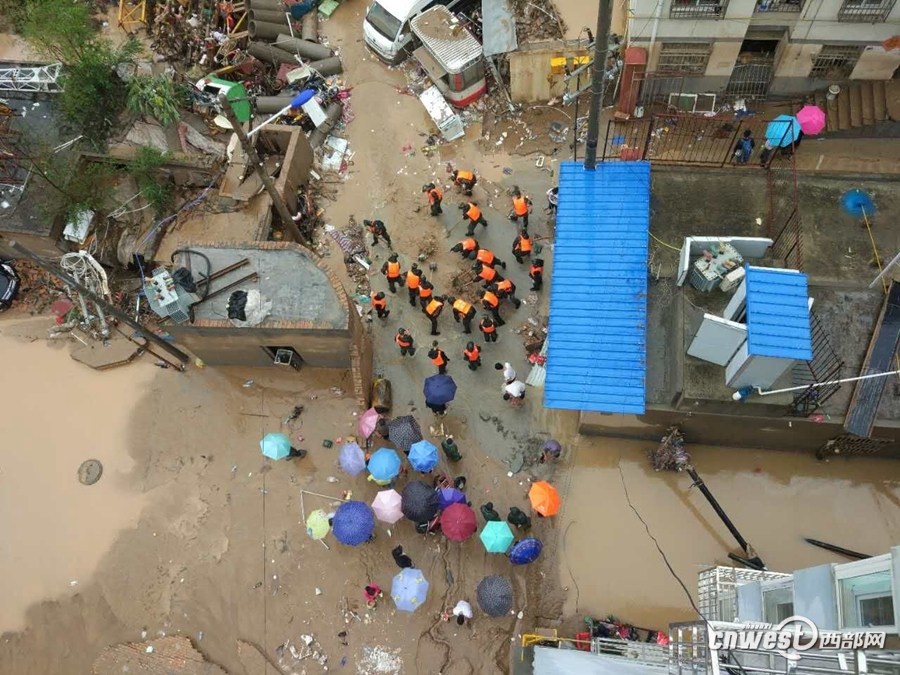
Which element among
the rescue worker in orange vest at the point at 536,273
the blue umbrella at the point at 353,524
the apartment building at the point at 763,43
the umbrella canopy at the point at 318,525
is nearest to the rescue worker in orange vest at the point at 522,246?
the rescue worker in orange vest at the point at 536,273

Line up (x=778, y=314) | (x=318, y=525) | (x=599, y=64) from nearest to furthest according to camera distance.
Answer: (x=778, y=314) → (x=599, y=64) → (x=318, y=525)

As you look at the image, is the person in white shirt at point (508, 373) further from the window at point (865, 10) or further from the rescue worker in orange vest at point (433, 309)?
the window at point (865, 10)

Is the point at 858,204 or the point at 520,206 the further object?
the point at 520,206

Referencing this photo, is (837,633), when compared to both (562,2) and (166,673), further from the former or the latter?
(562,2)

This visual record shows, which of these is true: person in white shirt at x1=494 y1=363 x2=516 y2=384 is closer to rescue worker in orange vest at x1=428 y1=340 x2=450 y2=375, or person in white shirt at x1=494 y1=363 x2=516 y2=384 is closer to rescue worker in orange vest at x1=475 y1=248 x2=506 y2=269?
rescue worker in orange vest at x1=428 y1=340 x2=450 y2=375

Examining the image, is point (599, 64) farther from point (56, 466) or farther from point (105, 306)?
point (56, 466)

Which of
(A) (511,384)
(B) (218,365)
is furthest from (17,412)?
(A) (511,384)

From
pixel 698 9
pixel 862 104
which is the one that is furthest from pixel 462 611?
pixel 862 104
